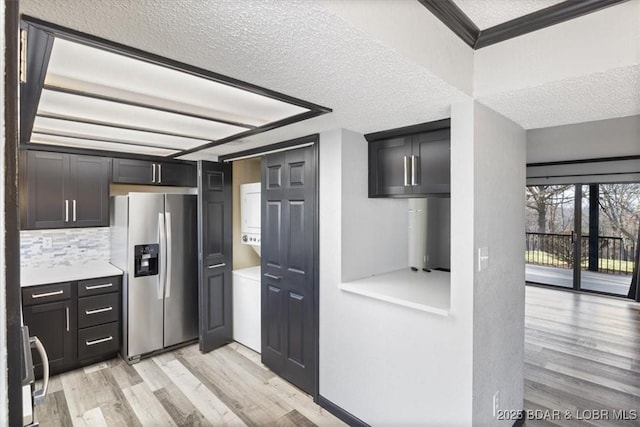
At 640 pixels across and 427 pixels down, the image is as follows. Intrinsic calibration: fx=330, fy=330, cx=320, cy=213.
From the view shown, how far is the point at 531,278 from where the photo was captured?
6.42 m

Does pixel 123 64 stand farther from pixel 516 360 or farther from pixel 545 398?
pixel 545 398

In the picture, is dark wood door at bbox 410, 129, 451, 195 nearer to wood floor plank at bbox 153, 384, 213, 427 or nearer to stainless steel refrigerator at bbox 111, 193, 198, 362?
wood floor plank at bbox 153, 384, 213, 427

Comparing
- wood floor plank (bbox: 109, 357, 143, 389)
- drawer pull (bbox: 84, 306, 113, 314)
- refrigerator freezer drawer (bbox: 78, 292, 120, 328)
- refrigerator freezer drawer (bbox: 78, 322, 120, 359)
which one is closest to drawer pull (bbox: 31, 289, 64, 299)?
refrigerator freezer drawer (bbox: 78, 292, 120, 328)

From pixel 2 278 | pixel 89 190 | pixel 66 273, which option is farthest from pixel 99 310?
pixel 2 278

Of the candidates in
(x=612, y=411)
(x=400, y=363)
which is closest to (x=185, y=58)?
(x=400, y=363)

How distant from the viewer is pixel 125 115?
85.7 inches

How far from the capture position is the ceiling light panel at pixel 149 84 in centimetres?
144

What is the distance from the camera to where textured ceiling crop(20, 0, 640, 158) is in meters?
0.99

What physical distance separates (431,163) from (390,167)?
0.37 m

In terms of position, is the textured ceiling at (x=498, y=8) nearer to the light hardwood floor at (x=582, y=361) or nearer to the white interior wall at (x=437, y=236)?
the white interior wall at (x=437, y=236)

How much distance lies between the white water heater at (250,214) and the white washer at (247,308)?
0.38m

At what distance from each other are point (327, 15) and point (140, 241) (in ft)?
10.3

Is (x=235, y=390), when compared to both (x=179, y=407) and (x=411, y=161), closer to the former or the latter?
(x=179, y=407)

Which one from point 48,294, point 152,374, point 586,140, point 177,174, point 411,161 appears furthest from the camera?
point 586,140
